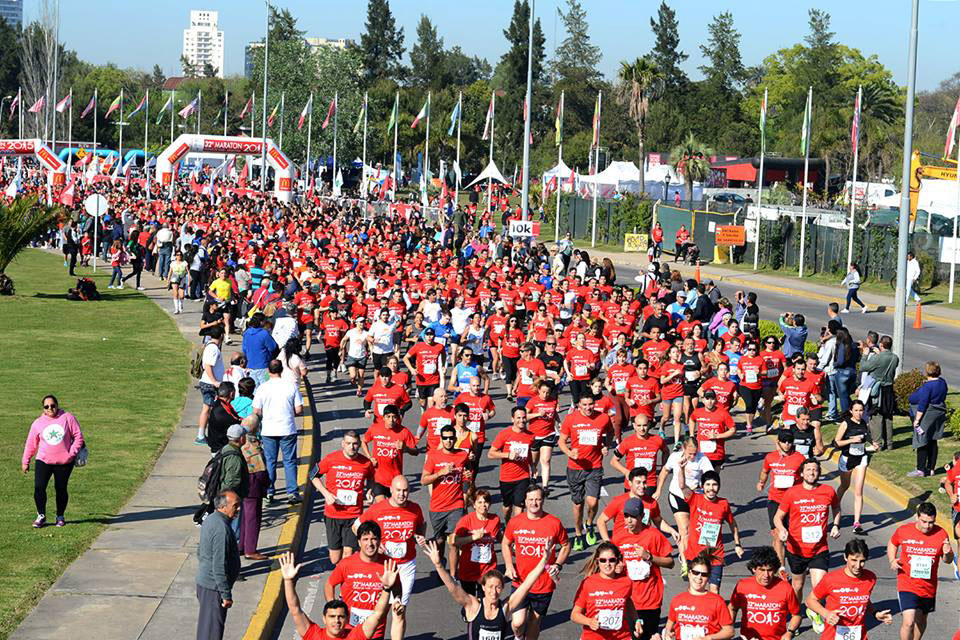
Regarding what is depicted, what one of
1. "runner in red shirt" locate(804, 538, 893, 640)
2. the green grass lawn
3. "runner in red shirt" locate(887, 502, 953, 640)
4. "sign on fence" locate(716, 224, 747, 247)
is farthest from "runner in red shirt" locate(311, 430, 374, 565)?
"sign on fence" locate(716, 224, 747, 247)

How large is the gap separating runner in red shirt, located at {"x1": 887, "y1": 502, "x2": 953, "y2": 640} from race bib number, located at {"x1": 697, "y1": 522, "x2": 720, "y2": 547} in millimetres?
1399

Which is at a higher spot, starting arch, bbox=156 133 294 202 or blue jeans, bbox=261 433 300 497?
starting arch, bbox=156 133 294 202

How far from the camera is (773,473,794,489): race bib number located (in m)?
12.9

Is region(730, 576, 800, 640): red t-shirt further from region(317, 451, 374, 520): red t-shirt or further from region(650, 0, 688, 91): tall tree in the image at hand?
region(650, 0, 688, 91): tall tree

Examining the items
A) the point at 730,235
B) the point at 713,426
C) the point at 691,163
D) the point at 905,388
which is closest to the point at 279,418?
the point at 713,426

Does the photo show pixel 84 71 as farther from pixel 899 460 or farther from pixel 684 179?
pixel 899 460

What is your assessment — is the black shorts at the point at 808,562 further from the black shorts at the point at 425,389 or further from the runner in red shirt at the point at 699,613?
the black shorts at the point at 425,389

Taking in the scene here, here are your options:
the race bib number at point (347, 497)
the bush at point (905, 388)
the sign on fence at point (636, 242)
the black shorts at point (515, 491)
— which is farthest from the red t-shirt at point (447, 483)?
the sign on fence at point (636, 242)

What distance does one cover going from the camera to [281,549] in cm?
1344

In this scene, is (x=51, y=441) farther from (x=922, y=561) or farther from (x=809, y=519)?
(x=922, y=561)

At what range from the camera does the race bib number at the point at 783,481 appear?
42.2ft

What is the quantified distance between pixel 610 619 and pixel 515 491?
175 inches

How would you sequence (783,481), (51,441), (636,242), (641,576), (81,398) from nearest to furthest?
(641,576) < (783,481) < (51,441) < (81,398) < (636,242)

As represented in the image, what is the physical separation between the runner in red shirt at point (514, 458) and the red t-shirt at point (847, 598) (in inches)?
165
